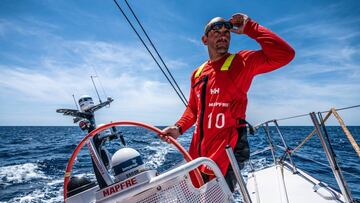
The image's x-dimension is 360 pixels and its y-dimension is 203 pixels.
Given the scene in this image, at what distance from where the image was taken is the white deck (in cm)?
264

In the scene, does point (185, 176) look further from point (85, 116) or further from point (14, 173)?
point (14, 173)

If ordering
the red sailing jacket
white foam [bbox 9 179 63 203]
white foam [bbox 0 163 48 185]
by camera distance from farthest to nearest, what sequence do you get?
white foam [bbox 0 163 48 185]
white foam [bbox 9 179 63 203]
the red sailing jacket

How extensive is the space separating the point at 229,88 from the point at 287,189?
2.16 meters

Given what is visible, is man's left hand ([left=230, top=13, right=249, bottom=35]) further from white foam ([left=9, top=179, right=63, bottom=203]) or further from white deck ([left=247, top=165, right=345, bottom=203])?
white foam ([left=9, top=179, right=63, bottom=203])

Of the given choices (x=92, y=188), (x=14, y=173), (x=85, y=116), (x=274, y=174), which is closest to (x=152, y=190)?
(x=92, y=188)

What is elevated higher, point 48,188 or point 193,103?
point 48,188

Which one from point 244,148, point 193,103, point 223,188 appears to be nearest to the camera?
point 223,188

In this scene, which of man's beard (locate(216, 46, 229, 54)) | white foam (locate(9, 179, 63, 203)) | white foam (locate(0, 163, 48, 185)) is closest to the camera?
man's beard (locate(216, 46, 229, 54))

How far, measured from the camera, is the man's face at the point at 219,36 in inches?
71.8

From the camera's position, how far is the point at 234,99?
1702mm

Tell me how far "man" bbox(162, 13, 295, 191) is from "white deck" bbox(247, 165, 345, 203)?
1.54 m

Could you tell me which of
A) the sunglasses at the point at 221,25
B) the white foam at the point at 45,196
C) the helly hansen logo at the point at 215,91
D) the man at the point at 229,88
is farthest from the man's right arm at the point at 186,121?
the white foam at the point at 45,196

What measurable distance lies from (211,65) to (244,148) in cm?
75

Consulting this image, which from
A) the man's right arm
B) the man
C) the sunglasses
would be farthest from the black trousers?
the sunglasses
